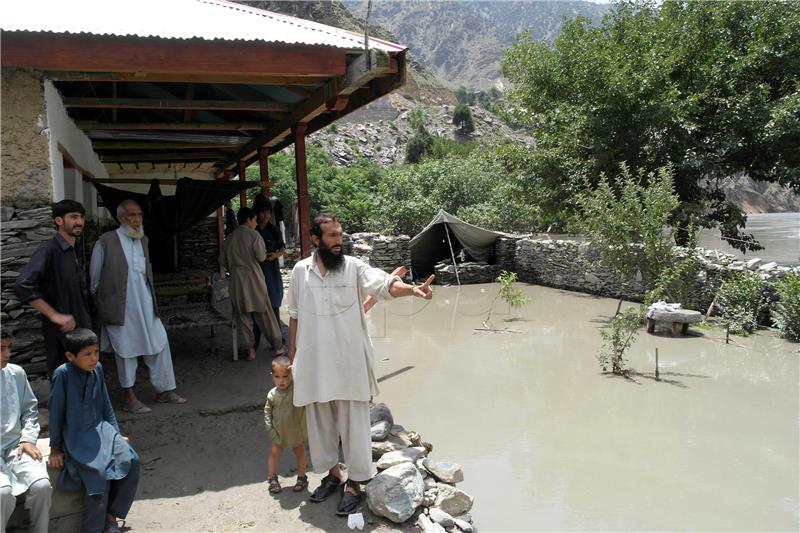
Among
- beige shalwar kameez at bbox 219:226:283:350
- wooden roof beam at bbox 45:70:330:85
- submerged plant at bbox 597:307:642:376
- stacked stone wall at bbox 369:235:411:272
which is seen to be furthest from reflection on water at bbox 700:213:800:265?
wooden roof beam at bbox 45:70:330:85

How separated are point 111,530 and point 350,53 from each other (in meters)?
3.61

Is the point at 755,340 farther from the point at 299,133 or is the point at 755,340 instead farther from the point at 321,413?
the point at 321,413

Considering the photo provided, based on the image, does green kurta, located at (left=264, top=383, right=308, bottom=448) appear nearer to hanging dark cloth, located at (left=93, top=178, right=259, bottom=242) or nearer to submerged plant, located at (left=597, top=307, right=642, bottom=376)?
hanging dark cloth, located at (left=93, top=178, right=259, bottom=242)

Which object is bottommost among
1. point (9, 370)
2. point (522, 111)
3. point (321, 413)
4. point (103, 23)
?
point (321, 413)

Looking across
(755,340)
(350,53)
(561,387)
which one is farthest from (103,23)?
(755,340)

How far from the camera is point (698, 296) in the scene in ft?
36.4

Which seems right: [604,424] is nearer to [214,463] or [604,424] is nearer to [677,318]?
[214,463]

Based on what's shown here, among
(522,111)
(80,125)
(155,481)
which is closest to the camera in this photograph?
(155,481)

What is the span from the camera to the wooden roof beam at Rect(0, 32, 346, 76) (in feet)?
12.7

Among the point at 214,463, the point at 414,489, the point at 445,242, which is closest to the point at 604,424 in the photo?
the point at 414,489

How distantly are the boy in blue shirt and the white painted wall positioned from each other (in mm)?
1935

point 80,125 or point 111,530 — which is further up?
point 80,125

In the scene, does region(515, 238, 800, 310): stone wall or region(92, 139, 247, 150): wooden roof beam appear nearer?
region(92, 139, 247, 150): wooden roof beam

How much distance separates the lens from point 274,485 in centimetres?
350
